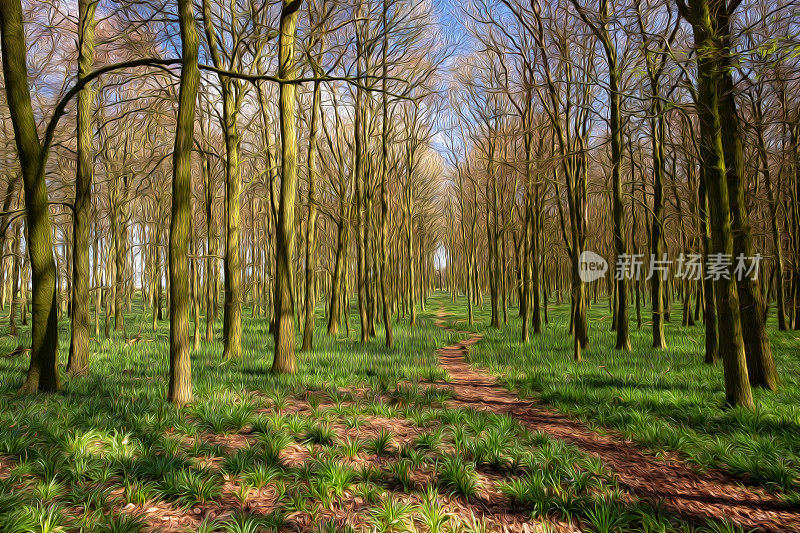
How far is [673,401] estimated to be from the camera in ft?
18.2

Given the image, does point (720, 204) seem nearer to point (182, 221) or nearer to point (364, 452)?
point (364, 452)

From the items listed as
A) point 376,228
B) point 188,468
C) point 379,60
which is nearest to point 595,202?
point 376,228

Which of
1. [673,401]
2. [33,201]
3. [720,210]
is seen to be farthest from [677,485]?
[33,201]

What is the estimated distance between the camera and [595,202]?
33719mm

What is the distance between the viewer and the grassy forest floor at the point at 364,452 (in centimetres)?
289

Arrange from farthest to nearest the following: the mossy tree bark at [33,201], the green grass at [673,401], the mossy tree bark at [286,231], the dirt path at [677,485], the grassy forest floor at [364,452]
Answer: the mossy tree bark at [286,231] → the mossy tree bark at [33,201] → the green grass at [673,401] → the dirt path at [677,485] → the grassy forest floor at [364,452]

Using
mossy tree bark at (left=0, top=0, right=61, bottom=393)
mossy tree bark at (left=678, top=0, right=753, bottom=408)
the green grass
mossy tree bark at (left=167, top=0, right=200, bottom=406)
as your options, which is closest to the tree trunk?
mossy tree bark at (left=678, top=0, right=753, bottom=408)

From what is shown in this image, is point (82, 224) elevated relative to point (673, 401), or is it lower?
elevated

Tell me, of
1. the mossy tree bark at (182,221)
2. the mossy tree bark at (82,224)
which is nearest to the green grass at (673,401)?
the mossy tree bark at (182,221)

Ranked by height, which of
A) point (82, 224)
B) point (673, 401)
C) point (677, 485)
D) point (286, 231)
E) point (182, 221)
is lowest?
point (677, 485)

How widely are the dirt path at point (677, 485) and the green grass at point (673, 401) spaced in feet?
0.68

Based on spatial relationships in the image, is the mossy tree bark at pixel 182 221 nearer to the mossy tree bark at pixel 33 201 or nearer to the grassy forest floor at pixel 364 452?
the grassy forest floor at pixel 364 452

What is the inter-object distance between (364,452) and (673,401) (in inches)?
183

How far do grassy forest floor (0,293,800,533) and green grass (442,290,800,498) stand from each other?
3cm
